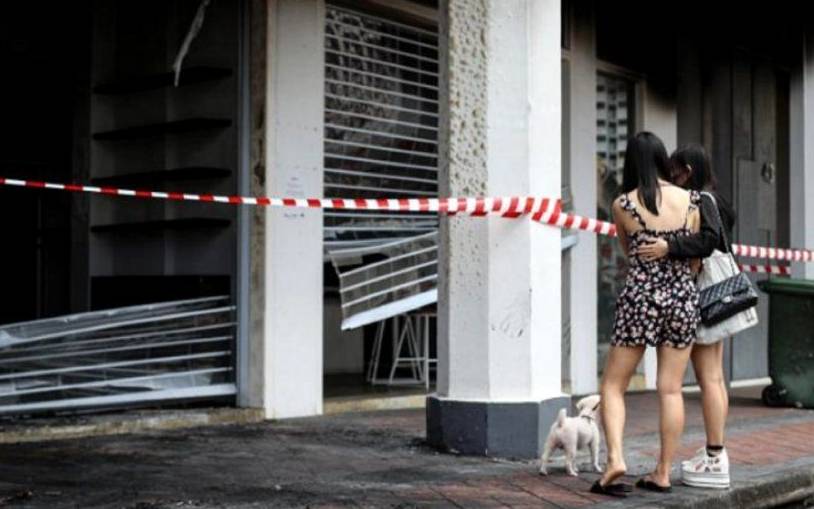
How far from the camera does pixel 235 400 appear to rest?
10820 mm

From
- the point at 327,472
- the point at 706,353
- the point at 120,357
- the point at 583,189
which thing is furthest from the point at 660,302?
the point at 583,189

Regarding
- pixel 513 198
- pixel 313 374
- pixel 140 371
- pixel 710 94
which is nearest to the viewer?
pixel 513 198

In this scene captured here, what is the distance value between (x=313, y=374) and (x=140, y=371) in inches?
57.9

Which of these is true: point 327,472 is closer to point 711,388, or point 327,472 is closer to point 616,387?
point 616,387

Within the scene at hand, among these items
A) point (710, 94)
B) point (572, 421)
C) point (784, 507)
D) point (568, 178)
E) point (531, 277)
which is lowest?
point (784, 507)

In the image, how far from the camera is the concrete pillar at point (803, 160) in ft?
50.8

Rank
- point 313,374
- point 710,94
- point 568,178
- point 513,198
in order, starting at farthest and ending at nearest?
point 710,94 < point 568,178 < point 313,374 < point 513,198

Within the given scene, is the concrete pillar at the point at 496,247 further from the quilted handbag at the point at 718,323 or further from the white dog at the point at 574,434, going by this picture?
the quilted handbag at the point at 718,323

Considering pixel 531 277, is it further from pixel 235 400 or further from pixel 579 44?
pixel 579 44

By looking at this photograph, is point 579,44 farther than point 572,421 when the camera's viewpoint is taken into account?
Yes

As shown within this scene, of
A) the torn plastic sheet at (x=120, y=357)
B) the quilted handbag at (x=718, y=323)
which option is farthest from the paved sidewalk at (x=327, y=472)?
the quilted handbag at (x=718, y=323)

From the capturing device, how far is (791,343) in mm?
13039

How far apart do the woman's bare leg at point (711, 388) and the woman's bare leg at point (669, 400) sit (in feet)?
0.89

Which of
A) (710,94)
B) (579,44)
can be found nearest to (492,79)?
(579,44)
